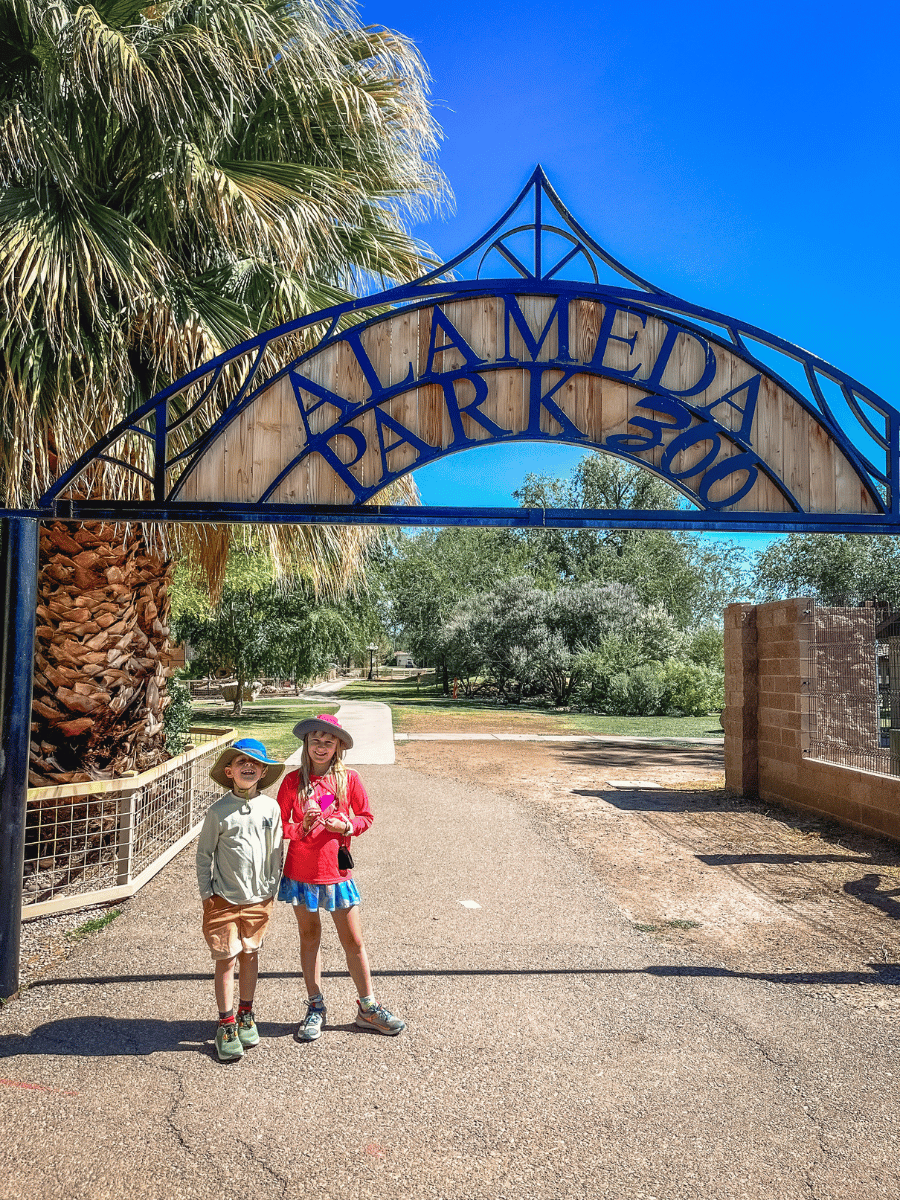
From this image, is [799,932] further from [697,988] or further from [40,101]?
[40,101]

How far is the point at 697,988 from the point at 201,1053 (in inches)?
101

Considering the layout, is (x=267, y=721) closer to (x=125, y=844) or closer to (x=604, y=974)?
(x=125, y=844)

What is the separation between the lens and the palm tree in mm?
5684

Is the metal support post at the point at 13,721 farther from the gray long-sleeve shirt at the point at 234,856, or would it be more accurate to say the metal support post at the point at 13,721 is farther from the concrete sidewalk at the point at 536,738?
the concrete sidewalk at the point at 536,738

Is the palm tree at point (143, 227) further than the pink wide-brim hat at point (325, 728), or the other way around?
the palm tree at point (143, 227)

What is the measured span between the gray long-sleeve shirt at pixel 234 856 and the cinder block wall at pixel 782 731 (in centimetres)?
649

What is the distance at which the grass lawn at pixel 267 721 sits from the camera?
55.6ft

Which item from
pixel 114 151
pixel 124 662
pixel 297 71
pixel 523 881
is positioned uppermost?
pixel 297 71

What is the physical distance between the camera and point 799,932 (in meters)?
5.77

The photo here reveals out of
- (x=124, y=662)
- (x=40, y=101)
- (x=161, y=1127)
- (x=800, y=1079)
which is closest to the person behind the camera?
(x=161, y=1127)

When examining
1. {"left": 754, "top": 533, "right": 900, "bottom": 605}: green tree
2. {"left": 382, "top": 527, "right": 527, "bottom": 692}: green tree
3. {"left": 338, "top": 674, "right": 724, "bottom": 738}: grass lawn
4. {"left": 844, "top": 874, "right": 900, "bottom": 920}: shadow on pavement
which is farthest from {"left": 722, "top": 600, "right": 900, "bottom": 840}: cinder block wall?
{"left": 382, "top": 527, "right": 527, "bottom": 692}: green tree

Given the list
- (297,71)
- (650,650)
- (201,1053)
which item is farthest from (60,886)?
(650,650)

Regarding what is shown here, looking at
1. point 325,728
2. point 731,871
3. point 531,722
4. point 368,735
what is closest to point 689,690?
point 531,722

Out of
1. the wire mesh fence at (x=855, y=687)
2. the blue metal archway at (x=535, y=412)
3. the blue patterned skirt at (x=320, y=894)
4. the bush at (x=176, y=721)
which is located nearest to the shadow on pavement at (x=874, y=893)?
the wire mesh fence at (x=855, y=687)
